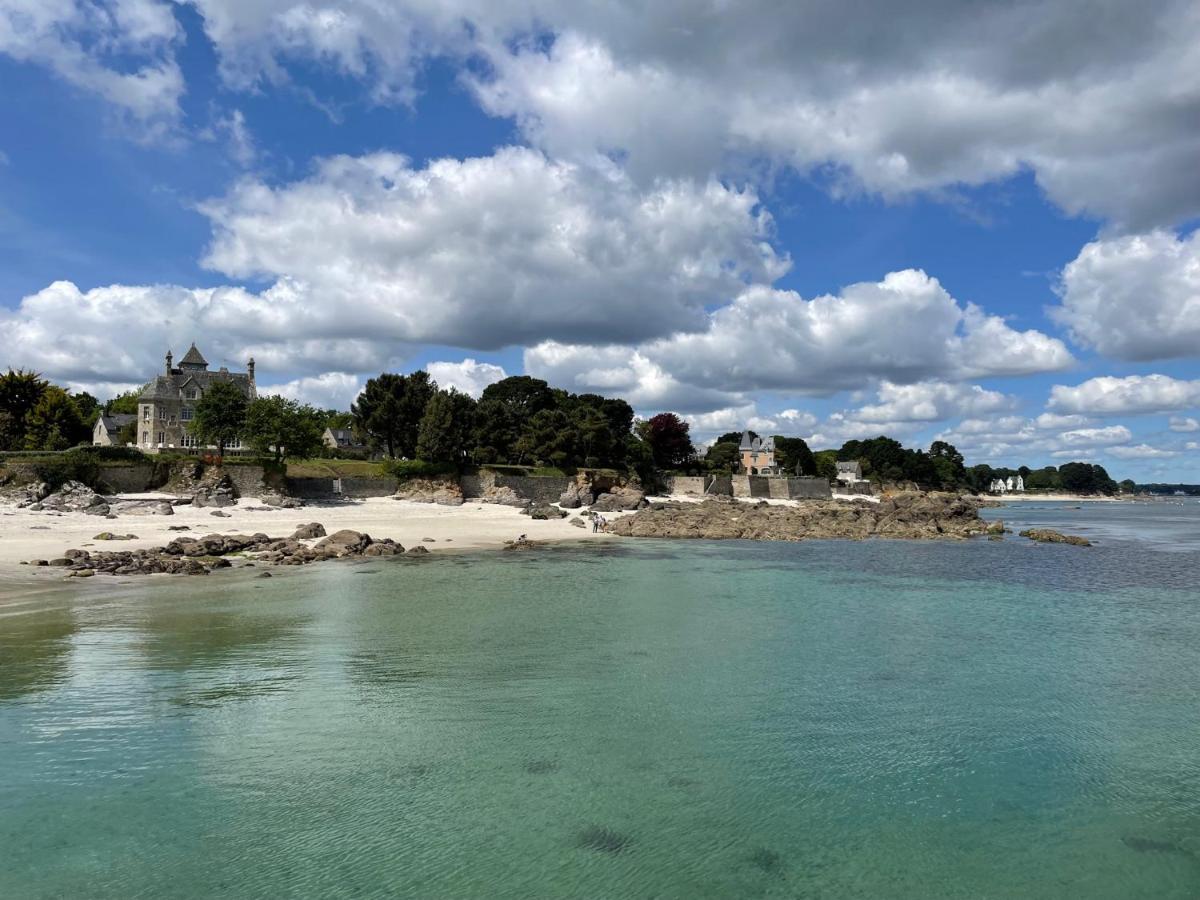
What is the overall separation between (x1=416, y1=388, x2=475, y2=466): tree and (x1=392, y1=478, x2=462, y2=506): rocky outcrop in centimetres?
385

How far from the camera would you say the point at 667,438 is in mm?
109875

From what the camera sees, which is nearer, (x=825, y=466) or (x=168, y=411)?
(x=168, y=411)

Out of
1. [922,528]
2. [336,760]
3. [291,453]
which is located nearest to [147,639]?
[336,760]

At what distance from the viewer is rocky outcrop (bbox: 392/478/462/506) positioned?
61909 millimetres

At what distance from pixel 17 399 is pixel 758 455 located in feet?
333

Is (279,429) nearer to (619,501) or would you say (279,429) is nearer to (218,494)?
(218,494)

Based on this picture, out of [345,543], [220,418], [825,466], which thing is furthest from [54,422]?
[825,466]

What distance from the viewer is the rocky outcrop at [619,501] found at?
69.2 metres

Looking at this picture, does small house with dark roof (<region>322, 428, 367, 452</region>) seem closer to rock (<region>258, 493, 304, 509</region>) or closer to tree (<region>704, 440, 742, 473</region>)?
rock (<region>258, 493, 304, 509</region>)

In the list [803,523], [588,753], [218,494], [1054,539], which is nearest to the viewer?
[588,753]

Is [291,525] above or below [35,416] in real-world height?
below

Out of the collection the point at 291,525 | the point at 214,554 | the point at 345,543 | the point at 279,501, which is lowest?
the point at 214,554

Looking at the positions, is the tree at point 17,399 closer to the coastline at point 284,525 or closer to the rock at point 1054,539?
the coastline at point 284,525

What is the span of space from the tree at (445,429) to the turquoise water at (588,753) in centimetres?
4508
